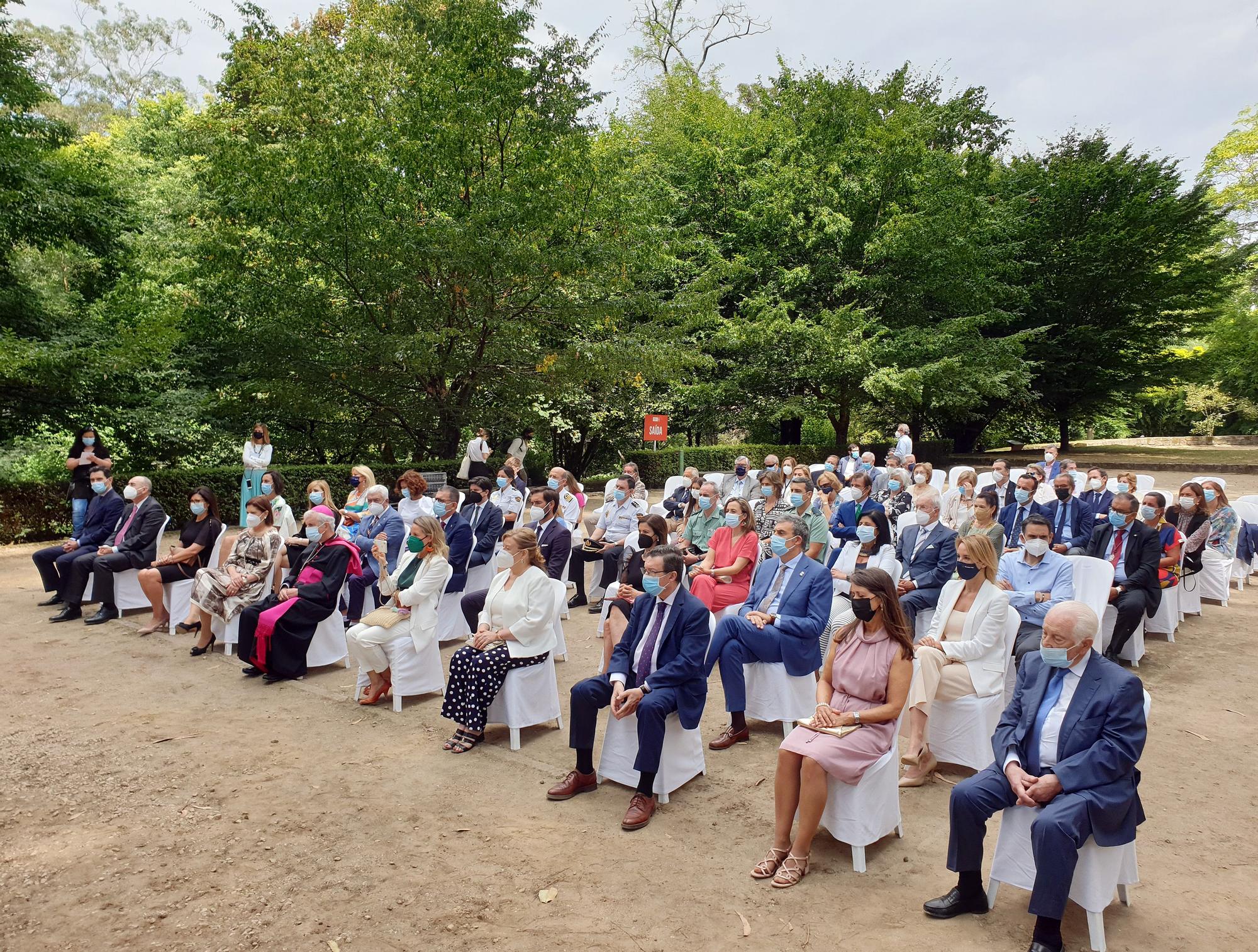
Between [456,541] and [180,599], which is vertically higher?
[456,541]

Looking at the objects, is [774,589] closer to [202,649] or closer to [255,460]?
[202,649]

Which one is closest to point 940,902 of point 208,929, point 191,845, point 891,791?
point 891,791

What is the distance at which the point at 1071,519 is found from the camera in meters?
8.22

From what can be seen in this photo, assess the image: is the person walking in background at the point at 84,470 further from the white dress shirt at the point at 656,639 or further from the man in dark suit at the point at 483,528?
the white dress shirt at the point at 656,639

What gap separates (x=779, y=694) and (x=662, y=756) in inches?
50.4

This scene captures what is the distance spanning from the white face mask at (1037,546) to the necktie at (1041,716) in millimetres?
2883

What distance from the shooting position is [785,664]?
17.4 feet

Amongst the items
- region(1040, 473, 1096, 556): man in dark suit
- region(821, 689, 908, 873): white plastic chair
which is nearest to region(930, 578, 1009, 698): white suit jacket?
region(821, 689, 908, 873): white plastic chair

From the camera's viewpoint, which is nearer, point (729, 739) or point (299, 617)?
point (729, 739)

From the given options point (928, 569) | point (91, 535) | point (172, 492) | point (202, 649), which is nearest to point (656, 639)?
point (928, 569)

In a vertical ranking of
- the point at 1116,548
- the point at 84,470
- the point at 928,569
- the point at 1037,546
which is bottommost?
the point at 928,569

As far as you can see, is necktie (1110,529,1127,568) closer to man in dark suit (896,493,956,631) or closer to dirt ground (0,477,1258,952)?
dirt ground (0,477,1258,952)

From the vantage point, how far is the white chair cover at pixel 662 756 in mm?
4434

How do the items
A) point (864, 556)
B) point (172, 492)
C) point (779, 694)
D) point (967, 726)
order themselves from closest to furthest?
point (967, 726)
point (779, 694)
point (864, 556)
point (172, 492)
